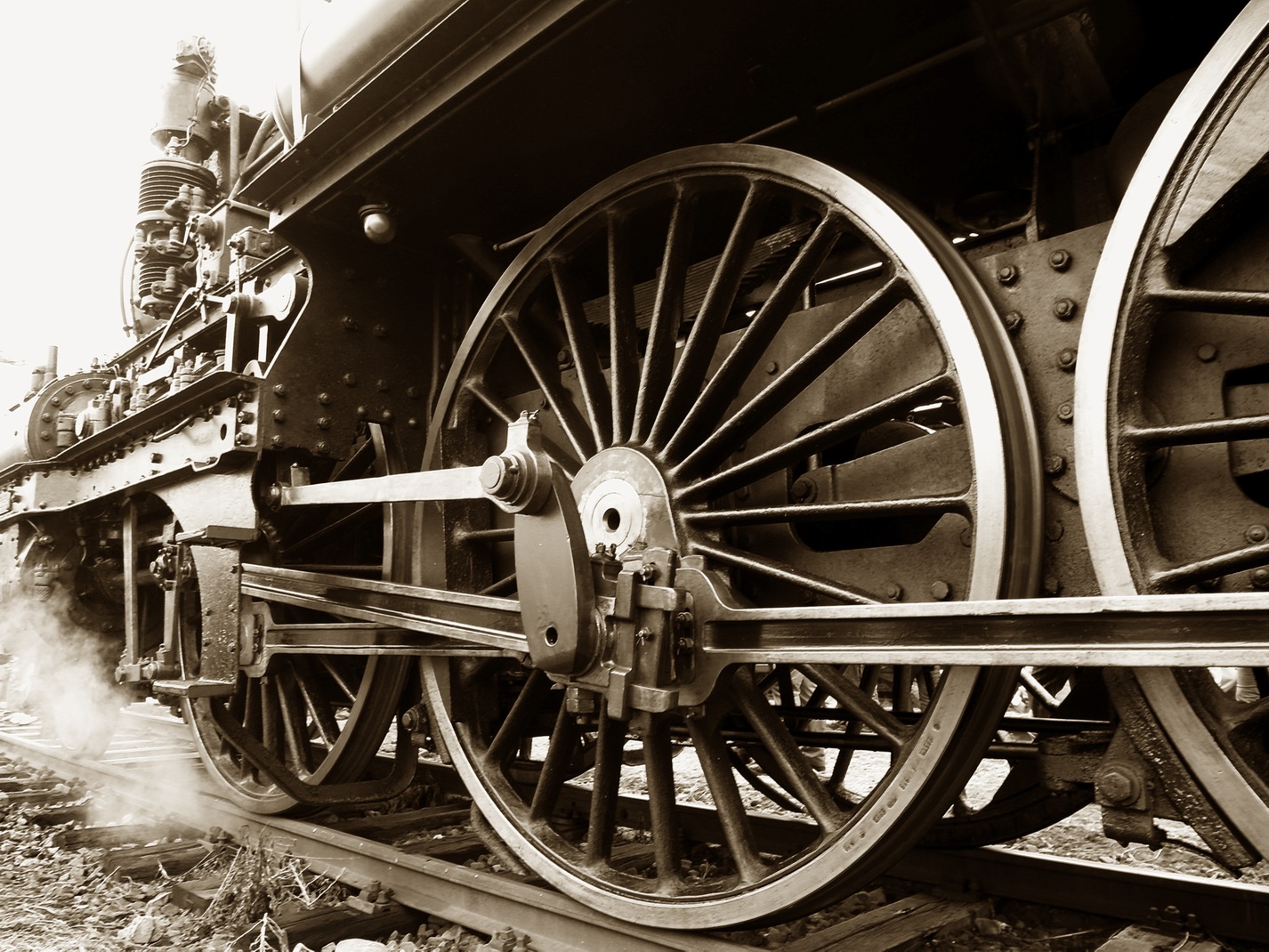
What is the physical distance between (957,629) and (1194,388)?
24.9 inches

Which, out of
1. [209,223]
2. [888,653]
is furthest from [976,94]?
[209,223]

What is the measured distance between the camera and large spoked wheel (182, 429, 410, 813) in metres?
3.55

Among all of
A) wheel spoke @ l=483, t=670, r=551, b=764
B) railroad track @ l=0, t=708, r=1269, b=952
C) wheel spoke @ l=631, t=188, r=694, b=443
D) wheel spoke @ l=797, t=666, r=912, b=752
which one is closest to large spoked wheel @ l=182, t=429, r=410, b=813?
railroad track @ l=0, t=708, r=1269, b=952

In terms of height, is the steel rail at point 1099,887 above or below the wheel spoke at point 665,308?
below

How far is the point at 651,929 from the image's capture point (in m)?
2.29

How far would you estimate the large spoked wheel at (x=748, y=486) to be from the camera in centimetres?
194

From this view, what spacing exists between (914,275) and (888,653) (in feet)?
2.56

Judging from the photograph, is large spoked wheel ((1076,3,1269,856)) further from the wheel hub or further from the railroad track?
the wheel hub

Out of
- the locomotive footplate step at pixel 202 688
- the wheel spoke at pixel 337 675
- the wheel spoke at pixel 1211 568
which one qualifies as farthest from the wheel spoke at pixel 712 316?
the wheel spoke at pixel 337 675

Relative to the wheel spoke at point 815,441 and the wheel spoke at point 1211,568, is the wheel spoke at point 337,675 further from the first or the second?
the wheel spoke at point 1211,568

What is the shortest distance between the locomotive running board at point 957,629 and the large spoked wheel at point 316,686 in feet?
2.90

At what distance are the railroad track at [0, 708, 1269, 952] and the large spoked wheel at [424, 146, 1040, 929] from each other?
85 millimetres

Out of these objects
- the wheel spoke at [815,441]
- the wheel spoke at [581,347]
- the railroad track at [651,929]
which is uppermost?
the wheel spoke at [581,347]

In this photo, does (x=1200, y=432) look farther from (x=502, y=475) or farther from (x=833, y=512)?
(x=502, y=475)
